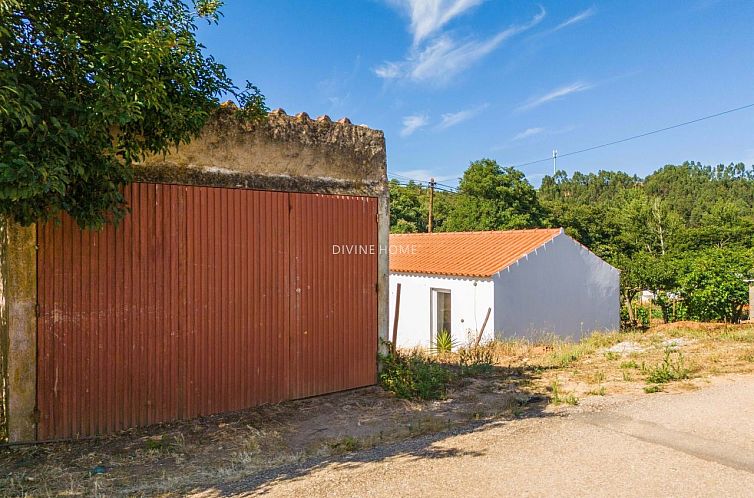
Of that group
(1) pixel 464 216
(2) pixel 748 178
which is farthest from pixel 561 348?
(2) pixel 748 178

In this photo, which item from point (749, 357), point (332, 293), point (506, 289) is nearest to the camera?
point (332, 293)

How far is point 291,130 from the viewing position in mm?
6750

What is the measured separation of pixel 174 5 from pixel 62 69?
4.34 feet

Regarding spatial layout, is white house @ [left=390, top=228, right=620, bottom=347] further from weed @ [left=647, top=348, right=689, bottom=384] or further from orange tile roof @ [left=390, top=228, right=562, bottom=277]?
weed @ [left=647, top=348, right=689, bottom=384]

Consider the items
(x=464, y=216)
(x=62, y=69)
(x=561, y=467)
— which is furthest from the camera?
(x=464, y=216)

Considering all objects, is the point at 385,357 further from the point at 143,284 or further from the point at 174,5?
the point at 174,5

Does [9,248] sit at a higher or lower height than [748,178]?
lower

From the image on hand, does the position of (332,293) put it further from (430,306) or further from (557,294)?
(557,294)

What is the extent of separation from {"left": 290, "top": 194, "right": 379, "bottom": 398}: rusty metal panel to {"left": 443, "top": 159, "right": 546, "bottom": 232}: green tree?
28.3m

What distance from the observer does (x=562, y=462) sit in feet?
14.8

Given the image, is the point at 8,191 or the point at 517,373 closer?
the point at 8,191

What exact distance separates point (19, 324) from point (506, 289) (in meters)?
11.7

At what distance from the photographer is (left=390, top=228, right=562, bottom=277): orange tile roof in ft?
48.5

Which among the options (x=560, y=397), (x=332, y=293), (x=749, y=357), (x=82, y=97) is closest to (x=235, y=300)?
(x=332, y=293)
